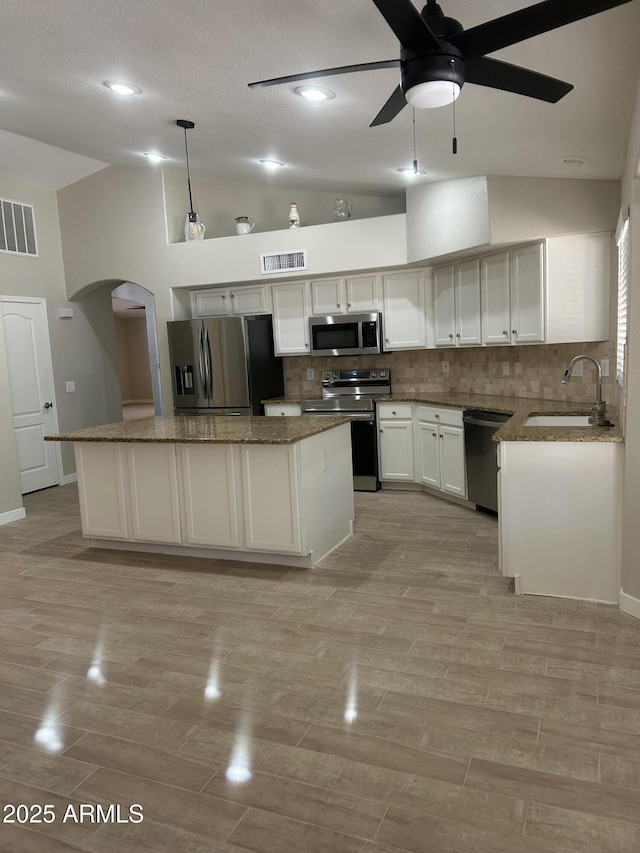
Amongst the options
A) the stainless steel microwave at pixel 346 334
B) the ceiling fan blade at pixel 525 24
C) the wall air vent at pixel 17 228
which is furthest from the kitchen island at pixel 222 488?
the wall air vent at pixel 17 228

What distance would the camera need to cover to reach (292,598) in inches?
139

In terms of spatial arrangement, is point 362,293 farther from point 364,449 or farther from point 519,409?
point 519,409

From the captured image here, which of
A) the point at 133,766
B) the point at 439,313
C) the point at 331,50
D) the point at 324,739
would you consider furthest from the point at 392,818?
the point at 439,313

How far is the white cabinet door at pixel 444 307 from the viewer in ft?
18.3

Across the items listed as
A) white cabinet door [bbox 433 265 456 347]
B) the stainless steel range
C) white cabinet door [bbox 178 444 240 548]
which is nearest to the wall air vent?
the stainless steel range

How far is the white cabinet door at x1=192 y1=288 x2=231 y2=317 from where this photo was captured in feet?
21.5

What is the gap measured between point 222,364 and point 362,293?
1563 millimetres

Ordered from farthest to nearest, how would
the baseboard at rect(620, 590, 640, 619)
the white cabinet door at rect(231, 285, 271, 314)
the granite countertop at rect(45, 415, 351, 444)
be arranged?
the white cabinet door at rect(231, 285, 271, 314)
the granite countertop at rect(45, 415, 351, 444)
the baseboard at rect(620, 590, 640, 619)

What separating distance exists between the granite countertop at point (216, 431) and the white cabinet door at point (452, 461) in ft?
3.77

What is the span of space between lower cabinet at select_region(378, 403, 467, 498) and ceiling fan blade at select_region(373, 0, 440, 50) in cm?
343

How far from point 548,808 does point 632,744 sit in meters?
0.48

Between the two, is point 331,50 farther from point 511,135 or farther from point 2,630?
point 2,630

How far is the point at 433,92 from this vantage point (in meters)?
2.10

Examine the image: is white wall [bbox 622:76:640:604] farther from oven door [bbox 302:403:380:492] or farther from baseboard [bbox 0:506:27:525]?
baseboard [bbox 0:506:27:525]
